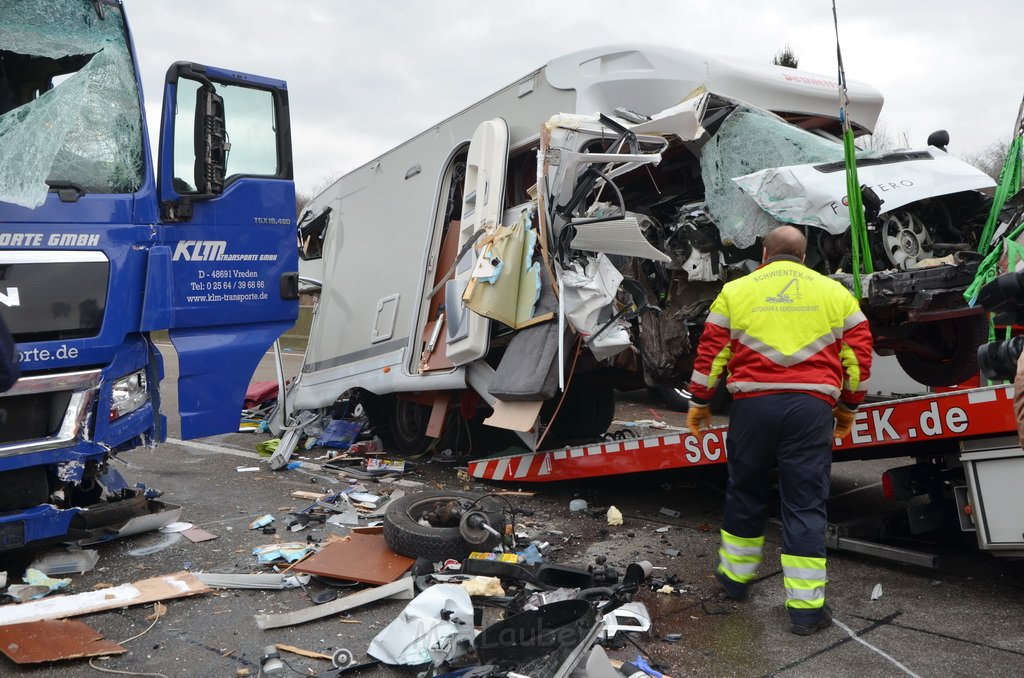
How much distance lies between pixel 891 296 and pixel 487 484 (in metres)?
3.43

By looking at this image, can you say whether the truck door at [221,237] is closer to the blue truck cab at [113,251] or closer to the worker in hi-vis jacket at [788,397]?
the blue truck cab at [113,251]

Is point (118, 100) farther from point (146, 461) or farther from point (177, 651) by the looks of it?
point (146, 461)

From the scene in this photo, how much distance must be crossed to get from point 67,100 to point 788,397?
3807mm

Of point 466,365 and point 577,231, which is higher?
point 577,231

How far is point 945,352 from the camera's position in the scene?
5.25 metres

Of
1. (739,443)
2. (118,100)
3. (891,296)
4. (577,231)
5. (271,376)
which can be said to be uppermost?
(118,100)

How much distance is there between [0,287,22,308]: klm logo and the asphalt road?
0.99m

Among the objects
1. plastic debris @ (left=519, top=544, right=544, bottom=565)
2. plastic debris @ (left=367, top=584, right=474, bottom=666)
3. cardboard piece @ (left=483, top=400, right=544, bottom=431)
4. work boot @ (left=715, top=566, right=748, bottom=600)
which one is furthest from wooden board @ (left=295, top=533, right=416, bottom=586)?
work boot @ (left=715, top=566, right=748, bottom=600)

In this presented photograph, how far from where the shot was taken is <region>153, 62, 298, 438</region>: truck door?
4.63 metres

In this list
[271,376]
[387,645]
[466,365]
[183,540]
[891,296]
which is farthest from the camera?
[271,376]

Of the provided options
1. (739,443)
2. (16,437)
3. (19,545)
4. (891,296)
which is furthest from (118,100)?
(891,296)

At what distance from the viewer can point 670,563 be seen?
14.9 ft

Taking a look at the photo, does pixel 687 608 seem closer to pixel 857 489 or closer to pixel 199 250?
pixel 857 489

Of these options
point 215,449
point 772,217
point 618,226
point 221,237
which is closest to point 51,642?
point 221,237
